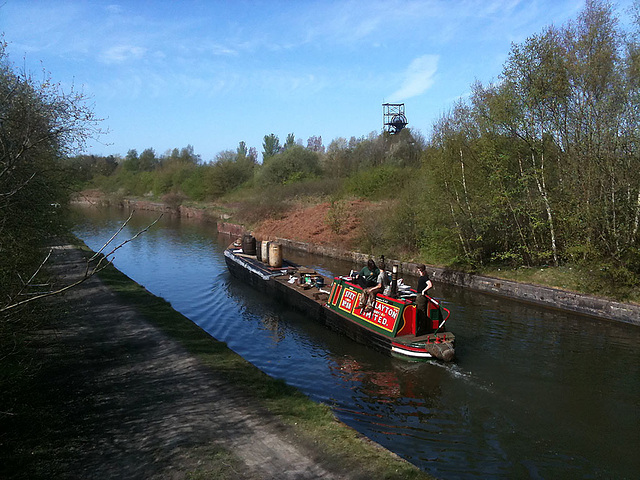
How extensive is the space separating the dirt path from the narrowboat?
4652mm

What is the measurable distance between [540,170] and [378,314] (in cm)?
1040

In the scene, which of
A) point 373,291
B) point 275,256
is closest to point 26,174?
point 373,291

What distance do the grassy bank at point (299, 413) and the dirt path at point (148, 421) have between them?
226mm

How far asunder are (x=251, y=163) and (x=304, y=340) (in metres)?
52.7

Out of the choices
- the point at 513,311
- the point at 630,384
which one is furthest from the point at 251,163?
the point at 630,384

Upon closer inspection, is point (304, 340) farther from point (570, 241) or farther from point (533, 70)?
point (533, 70)

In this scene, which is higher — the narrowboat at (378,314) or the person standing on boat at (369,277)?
the person standing on boat at (369,277)

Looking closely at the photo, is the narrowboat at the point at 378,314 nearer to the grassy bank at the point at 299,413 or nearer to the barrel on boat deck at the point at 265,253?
the barrel on boat deck at the point at 265,253

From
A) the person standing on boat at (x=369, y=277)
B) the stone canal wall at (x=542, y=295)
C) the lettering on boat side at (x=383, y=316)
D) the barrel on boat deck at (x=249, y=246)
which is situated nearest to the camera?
the lettering on boat side at (x=383, y=316)

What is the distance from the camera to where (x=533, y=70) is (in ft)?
57.3

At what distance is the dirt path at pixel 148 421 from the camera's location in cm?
548

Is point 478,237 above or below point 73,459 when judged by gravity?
above

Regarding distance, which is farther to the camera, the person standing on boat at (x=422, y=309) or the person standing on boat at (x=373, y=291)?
the person standing on boat at (x=373, y=291)

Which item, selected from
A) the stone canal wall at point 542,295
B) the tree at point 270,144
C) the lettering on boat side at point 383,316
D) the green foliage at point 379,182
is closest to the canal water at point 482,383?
the stone canal wall at point 542,295
